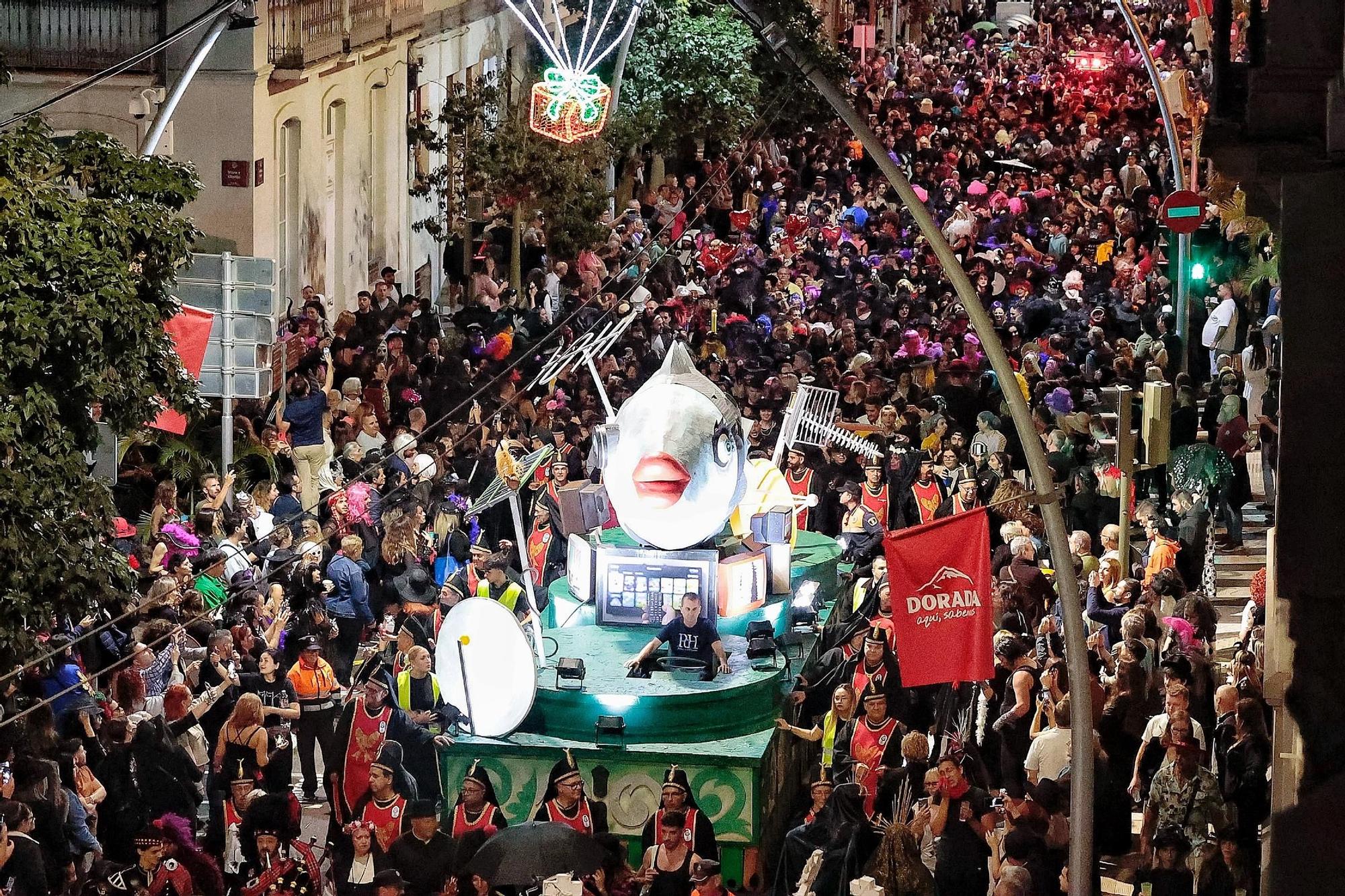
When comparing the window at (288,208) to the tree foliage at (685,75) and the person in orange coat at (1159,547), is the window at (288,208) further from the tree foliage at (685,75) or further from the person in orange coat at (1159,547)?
the person in orange coat at (1159,547)

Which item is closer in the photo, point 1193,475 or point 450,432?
point 1193,475

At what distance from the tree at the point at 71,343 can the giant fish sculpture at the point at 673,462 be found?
358cm

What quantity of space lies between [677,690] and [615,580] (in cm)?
177

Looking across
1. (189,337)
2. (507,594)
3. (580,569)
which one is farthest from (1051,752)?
(189,337)

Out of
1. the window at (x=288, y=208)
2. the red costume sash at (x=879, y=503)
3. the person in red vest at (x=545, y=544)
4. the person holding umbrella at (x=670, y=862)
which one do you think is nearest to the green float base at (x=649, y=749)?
the person holding umbrella at (x=670, y=862)

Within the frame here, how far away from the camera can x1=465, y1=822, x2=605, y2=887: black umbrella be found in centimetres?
1653

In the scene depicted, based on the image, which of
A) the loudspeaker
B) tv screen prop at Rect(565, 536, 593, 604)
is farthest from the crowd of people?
the loudspeaker

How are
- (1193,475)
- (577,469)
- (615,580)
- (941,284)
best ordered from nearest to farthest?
(615,580)
(1193,475)
(577,469)
(941,284)

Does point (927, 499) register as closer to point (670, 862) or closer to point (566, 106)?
point (670, 862)

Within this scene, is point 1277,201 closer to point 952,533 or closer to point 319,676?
point 952,533

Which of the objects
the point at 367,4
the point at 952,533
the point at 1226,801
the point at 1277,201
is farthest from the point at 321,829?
the point at 367,4

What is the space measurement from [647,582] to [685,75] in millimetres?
25033

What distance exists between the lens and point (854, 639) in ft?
65.6

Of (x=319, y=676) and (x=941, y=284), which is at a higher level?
(x=941, y=284)
